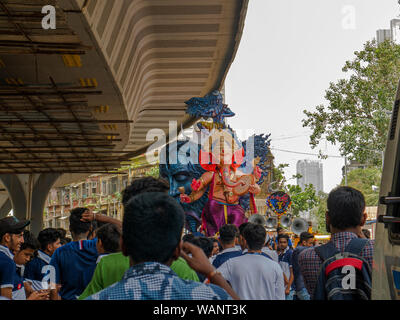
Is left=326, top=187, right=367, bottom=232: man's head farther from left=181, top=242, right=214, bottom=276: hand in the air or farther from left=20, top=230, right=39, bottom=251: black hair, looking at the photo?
left=20, top=230, right=39, bottom=251: black hair

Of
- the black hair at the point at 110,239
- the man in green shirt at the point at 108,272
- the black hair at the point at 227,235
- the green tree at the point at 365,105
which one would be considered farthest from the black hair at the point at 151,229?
the green tree at the point at 365,105

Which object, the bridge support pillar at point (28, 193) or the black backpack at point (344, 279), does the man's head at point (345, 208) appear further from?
the bridge support pillar at point (28, 193)

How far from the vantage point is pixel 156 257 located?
2562 millimetres

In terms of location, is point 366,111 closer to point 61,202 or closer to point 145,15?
point 145,15

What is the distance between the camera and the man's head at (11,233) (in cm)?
686

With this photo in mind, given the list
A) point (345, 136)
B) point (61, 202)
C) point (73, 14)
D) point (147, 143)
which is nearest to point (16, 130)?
point (73, 14)

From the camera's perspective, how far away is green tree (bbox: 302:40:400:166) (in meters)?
21.1

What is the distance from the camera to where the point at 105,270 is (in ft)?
12.6

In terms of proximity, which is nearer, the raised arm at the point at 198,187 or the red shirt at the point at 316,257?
the red shirt at the point at 316,257

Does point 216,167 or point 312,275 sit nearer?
point 312,275

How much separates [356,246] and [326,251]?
254 millimetres

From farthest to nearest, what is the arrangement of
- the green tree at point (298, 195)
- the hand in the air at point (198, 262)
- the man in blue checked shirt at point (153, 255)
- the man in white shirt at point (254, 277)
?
the green tree at point (298, 195) → the man in white shirt at point (254, 277) → the hand in the air at point (198, 262) → the man in blue checked shirt at point (153, 255)

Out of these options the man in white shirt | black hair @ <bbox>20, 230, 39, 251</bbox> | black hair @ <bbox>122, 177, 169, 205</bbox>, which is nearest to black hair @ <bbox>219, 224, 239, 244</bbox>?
the man in white shirt

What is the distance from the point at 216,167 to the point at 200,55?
4289 mm
